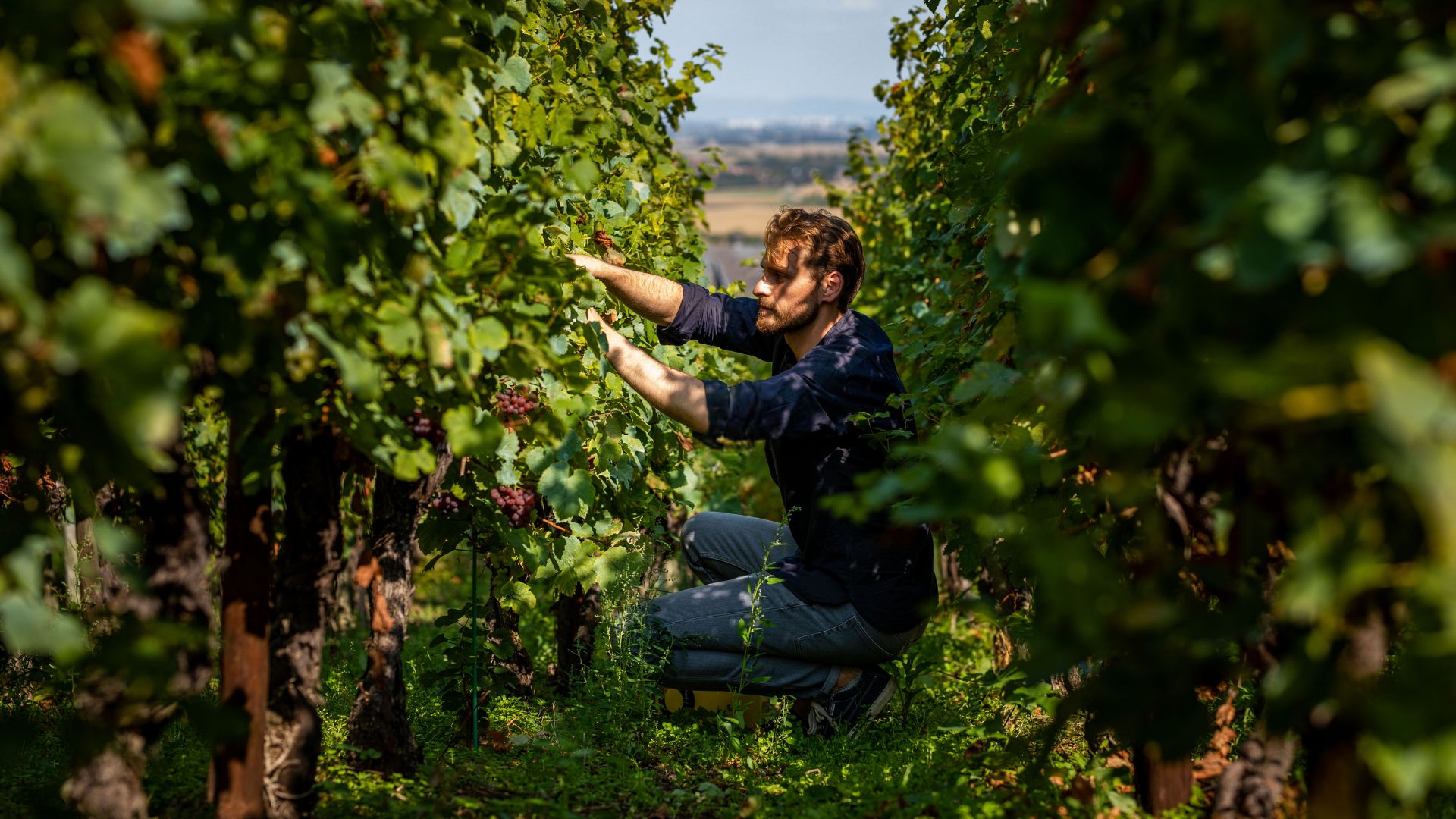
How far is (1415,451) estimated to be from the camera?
0.91 metres

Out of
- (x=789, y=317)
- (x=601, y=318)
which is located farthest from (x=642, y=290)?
(x=789, y=317)

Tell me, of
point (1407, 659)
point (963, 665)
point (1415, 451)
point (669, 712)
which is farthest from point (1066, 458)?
point (963, 665)

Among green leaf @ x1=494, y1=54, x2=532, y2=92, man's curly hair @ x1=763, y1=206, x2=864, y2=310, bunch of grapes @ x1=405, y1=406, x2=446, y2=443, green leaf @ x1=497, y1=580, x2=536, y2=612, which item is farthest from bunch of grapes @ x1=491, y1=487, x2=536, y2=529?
man's curly hair @ x1=763, y1=206, x2=864, y2=310

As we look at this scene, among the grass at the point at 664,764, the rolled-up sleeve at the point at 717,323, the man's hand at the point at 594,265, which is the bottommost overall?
the grass at the point at 664,764

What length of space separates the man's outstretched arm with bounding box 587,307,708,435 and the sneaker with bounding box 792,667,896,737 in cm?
109

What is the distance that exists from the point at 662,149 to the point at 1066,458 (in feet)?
11.1

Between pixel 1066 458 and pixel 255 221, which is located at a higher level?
pixel 255 221

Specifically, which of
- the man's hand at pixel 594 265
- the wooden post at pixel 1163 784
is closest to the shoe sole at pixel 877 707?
the wooden post at pixel 1163 784

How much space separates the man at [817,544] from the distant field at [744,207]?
162 ft

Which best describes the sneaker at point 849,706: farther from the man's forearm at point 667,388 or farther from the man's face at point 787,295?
the man's face at point 787,295

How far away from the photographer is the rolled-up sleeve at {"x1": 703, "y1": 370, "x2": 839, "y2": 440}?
281 centimetres

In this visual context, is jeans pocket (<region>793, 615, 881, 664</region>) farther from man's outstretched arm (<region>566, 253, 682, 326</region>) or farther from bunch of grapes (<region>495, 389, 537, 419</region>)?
bunch of grapes (<region>495, 389, 537, 419</region>)

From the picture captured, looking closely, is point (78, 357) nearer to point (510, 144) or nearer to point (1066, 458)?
point (510, 144)

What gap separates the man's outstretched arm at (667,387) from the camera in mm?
2770
